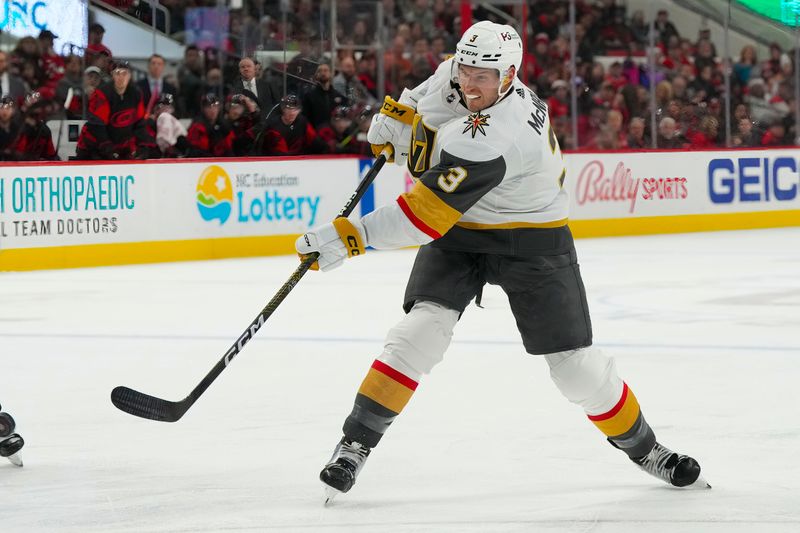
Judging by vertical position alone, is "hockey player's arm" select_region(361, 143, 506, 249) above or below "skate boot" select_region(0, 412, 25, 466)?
above

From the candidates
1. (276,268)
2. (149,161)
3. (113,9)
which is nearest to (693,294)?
(276,268)

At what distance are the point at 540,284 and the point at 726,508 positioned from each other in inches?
26.0

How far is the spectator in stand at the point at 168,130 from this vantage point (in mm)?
10648

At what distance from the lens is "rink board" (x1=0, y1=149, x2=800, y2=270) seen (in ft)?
32.4

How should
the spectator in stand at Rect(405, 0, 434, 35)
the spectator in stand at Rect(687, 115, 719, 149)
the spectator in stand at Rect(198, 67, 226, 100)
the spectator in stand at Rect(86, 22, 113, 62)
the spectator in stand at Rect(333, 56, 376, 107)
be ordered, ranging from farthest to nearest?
1. the spectator in stand at Rect(687, 115, 719, 149)
2. the spectator in stand at Rect(405, 0, 434, 35)
3. the spectator in stand at Rect(333, 56, 376, 107)
4. the spectator in stand at Rect(198, 67, 226, 100)
5. the spectator in stand at Rect(86, 22, 113, 62)

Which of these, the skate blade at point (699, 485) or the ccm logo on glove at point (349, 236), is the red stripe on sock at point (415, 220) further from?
the skate blade at point (699, 485)

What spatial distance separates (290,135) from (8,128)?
235cm

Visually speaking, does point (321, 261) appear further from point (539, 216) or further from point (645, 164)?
point (645, 164)

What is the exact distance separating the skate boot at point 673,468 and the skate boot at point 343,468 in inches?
26.7

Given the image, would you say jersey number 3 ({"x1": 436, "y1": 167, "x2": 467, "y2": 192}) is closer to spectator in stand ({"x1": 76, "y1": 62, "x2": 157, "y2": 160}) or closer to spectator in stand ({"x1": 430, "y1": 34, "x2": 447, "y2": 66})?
spectator in stand ({"x1": 76, "y1": 62, "x2": 157, "y2": 160})

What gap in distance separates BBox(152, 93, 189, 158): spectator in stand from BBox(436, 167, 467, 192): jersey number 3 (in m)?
7.78

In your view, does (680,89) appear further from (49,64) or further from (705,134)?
(49,64)

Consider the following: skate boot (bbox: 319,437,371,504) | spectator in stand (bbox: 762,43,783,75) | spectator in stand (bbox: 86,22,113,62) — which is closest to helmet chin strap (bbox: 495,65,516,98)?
skate boot (bbox: 319,437,371,504)

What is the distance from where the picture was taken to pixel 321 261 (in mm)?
3225
